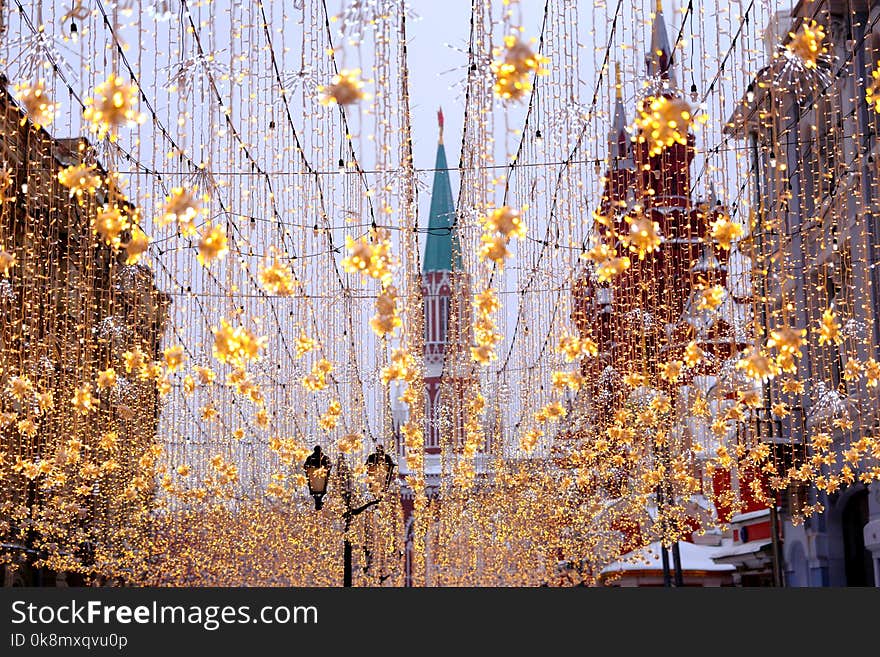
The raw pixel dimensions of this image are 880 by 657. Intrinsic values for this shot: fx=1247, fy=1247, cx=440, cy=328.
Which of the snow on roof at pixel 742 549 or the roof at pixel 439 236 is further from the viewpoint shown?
the roof at pixel 439 236

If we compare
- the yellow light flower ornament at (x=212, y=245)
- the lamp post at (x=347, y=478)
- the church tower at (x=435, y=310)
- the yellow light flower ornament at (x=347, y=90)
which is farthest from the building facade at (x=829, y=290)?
the church tower at (x=435, y=310)

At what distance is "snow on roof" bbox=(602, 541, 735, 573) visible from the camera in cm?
2544

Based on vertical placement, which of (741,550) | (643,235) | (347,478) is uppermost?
(741,550)

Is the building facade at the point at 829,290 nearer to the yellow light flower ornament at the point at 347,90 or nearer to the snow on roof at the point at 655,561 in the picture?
the snow on roof at the point at 655,561

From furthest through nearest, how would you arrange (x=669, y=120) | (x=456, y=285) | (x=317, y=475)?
(x=456, y=285)
(x=317, y=475)
(x=669, y=120)

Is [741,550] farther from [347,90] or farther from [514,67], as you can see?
[347,90]

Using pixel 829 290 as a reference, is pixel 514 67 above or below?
below

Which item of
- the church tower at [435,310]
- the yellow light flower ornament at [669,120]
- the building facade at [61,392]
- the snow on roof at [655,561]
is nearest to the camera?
the yellow light flower ornament at [669,120]

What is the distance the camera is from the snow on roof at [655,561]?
2544 centimetres

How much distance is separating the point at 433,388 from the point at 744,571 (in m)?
48.6

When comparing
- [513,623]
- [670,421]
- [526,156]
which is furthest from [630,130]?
[670,421]

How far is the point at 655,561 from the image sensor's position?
25531 millimetres

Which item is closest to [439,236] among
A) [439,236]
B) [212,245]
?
[439,236]

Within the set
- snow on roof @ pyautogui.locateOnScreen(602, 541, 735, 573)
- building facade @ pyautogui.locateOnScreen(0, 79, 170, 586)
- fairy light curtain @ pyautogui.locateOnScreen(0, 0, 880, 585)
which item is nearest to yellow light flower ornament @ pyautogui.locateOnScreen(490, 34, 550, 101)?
fairy light curtain @ pyautogui.locateOnScreen(0, 0, 880, 585)
